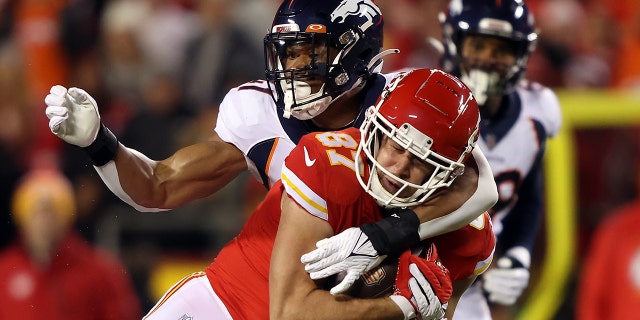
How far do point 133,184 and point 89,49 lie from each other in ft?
11.4

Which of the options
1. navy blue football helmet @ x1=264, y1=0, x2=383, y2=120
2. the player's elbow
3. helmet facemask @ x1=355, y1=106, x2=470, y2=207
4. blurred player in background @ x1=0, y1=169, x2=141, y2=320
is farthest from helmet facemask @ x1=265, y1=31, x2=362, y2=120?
blurred player in background @ x1=0, y1=169, x2=141, y2=320

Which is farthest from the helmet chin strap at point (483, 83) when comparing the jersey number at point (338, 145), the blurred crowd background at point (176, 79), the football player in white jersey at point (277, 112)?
the blurred crowd background at point (176, 79)

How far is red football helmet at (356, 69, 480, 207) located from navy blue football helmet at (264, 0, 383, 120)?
0.36 m

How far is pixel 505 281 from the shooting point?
14.1ft

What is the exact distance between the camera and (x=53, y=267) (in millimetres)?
5500

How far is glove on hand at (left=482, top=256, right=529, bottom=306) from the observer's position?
4.29 metres

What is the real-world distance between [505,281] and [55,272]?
7.29 ft

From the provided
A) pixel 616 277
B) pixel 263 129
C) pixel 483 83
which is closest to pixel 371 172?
pixel 263 129

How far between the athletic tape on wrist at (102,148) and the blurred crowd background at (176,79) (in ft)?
7.11

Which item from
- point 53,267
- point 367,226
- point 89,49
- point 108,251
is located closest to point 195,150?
point 367,226

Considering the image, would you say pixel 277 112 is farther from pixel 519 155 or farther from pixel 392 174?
pixel 519 155

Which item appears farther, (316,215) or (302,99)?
(302,99)

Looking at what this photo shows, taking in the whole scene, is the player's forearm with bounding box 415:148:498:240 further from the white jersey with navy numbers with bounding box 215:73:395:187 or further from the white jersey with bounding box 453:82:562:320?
the white jersey with bounding box 453:82:562:320

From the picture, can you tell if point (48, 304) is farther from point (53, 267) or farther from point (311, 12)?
point (311, 12)
